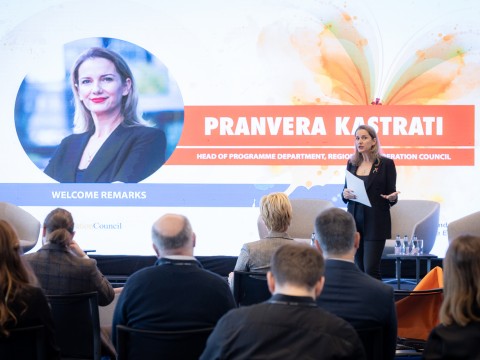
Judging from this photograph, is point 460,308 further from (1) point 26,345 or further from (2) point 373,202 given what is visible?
(2) point 373,202

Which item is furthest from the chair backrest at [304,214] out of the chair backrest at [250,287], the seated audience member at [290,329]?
the seated audience member at [290,329]

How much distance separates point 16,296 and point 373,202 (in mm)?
3274

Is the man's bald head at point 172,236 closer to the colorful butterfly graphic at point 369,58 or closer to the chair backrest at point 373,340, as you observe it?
the chair backrest at point 373,340

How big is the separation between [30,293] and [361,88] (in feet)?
18.1

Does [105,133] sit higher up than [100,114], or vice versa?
[100,114]

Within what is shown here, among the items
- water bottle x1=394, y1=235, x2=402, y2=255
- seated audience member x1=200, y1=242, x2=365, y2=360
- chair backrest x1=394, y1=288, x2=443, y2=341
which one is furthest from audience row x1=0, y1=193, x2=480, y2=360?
water bottle x1=394, y1=235, x2=402, y2=255

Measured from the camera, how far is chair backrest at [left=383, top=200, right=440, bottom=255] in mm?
6742

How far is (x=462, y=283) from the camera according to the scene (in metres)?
2.26

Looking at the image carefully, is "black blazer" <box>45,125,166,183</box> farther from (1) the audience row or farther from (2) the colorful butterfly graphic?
(1) the audience row

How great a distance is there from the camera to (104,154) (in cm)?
771

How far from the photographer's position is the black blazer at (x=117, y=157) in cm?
766

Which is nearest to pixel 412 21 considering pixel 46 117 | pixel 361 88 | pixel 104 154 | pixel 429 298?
pixel 361 88

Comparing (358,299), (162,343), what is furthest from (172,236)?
(358,299)

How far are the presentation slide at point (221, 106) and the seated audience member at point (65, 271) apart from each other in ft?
13.3
